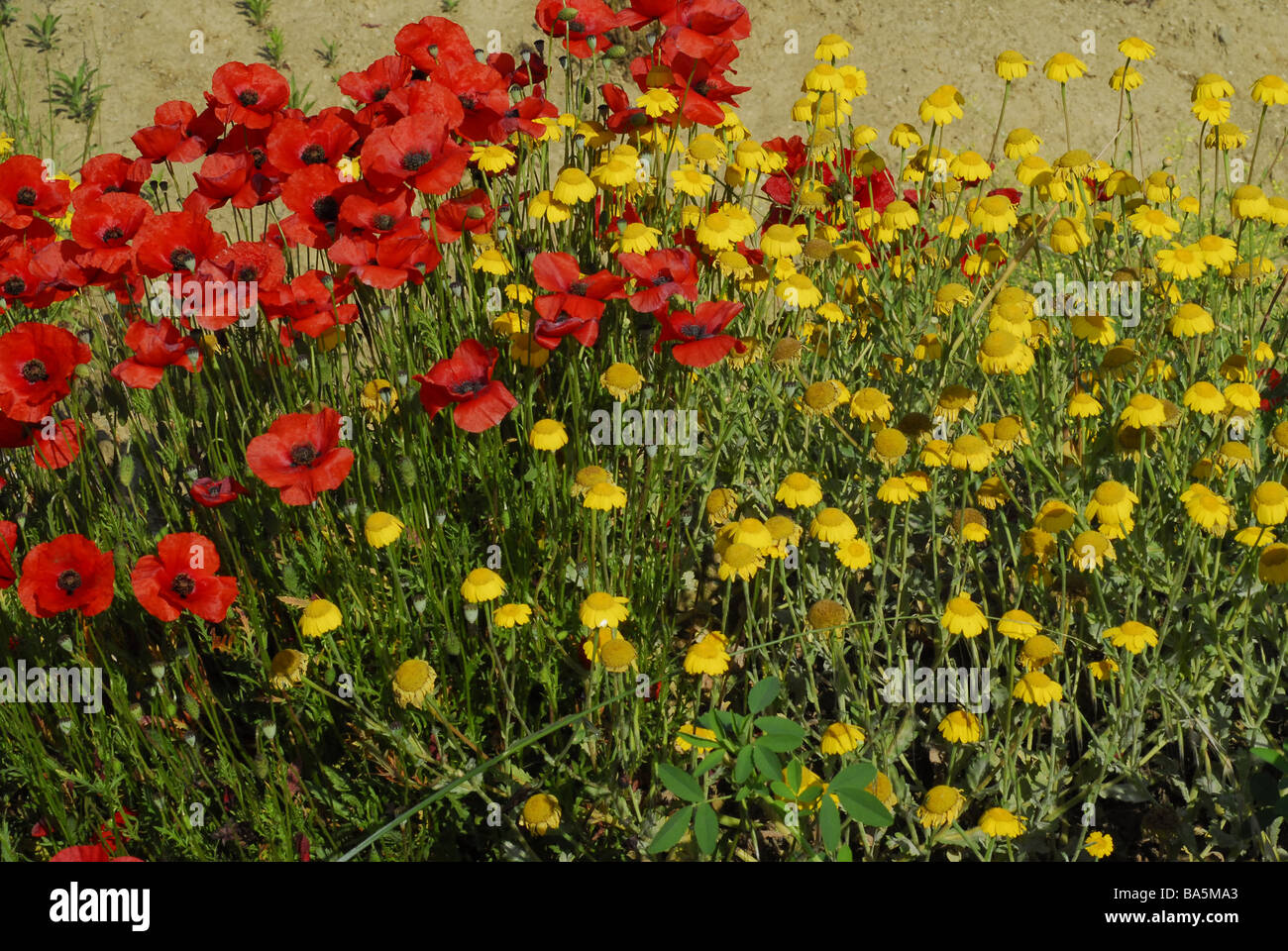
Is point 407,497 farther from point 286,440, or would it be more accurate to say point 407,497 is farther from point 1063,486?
point 1063,486

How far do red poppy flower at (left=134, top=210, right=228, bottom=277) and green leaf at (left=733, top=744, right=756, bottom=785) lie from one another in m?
1.53

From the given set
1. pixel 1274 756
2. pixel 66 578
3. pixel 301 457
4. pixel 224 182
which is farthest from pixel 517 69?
pixel 1274 756

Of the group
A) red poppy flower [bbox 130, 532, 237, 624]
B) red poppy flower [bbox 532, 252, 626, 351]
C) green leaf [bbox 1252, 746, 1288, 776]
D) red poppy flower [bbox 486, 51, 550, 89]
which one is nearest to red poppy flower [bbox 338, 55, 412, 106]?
red poppy flower [bbox 486, 51, 550, 89]

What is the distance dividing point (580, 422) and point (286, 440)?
887 mm

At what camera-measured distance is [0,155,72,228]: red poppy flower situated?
8.30 ft

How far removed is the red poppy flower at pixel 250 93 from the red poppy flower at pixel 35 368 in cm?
68

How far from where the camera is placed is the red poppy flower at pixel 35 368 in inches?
87.7

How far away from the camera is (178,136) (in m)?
2.66

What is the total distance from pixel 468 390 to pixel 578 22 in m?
1.09

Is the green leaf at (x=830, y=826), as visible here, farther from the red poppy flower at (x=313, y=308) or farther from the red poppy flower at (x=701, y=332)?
the red poppy flower at (x=313, y=308)

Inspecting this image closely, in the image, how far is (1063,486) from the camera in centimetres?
248

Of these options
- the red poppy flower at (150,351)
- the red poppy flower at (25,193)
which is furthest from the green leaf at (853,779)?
the red poppy flower at (25,193)

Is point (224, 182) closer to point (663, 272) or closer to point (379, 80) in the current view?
point (379, 80)
